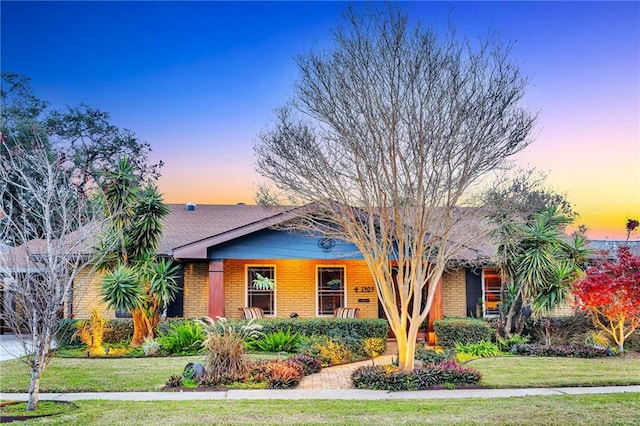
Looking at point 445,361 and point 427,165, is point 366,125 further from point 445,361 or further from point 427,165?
point 445,361

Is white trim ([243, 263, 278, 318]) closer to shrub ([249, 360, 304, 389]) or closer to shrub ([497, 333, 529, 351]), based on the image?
shrub ([497, 333, 529, 351])

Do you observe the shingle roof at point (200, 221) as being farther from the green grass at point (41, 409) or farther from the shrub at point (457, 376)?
the shrub at point (457, 376)

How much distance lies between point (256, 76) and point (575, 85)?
8.82 metres

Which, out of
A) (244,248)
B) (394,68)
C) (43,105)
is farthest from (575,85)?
(43,105)

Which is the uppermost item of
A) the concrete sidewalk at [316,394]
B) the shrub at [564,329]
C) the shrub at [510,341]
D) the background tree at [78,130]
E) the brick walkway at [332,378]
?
the background tree at [78,130]

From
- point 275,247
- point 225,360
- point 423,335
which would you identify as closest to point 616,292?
point 423,335

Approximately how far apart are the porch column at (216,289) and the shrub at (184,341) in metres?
1.59

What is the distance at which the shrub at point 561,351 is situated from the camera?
1414cm

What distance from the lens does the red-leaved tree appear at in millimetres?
14117

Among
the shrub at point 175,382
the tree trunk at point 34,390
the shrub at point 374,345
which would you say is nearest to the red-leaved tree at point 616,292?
the shrub at point 374,345

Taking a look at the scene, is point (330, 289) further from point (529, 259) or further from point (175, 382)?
point (175, 382)

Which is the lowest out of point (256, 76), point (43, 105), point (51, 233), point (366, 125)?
point (51, 233)

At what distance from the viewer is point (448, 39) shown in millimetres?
10711

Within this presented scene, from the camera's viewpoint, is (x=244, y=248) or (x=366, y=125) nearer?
(x=366, y=125)
